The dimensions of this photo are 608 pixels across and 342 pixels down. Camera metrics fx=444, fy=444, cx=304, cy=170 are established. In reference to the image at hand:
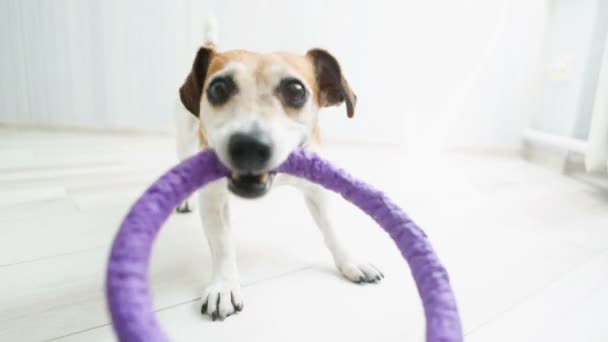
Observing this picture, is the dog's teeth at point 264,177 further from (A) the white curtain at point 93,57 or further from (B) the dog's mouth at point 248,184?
(A) the white curtain at point 93,57

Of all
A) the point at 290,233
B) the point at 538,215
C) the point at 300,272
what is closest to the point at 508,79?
the point at 538,215

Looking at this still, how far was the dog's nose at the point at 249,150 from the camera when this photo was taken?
71cm

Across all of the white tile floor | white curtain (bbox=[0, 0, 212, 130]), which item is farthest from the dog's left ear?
white curtain (bbox=[0, 0, 212, 130])

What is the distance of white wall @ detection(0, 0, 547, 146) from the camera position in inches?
101

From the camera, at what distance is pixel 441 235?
4.45 ft

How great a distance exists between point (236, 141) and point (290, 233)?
682 mm

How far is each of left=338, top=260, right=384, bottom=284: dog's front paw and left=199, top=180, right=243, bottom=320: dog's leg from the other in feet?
0.87

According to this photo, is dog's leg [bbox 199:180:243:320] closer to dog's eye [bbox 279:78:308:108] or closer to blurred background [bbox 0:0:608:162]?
dog's eye [bbox 279:78:308:108]

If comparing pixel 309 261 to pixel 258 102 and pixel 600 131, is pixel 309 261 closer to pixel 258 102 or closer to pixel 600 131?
pixel 258 102

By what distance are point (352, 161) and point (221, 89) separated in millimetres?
1600

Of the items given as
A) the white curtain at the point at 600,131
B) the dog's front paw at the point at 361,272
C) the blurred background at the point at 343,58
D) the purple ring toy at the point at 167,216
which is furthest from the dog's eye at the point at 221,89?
the blurred background at the point at 343,58

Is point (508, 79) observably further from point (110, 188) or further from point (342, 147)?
point (110, 188)

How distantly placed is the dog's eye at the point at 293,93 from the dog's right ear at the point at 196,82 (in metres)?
0.25

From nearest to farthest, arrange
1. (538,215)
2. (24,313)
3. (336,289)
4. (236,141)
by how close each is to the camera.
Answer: (236,141) → (24,313) → (336,289) → (538,215)
